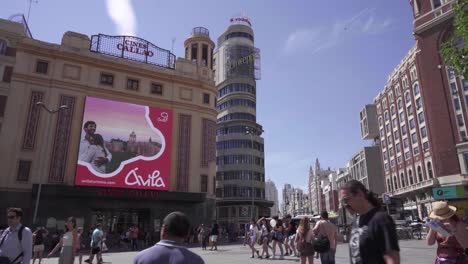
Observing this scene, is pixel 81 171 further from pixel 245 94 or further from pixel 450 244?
pixel 245 94

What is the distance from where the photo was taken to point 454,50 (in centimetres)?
1340

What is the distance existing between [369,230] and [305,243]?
20.3 ft

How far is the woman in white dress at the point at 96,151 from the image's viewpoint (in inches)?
1196

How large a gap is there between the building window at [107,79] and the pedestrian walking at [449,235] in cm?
3366

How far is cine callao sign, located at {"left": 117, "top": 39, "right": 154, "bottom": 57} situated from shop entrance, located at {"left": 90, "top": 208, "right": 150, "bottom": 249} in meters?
17.3

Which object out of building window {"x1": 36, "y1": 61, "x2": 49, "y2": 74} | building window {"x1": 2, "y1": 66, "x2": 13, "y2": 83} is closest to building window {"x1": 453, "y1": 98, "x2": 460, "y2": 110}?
building window {"x1": 36, "y1": 61, "x2": 49, "y2": 74}

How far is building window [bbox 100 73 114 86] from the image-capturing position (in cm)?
3381

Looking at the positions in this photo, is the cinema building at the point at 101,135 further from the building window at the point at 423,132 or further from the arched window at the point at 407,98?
the arched window at the point at 407,98

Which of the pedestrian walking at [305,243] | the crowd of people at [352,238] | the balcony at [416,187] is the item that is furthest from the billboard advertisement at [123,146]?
the balcony at [416,187]

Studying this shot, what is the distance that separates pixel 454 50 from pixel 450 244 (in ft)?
37.1

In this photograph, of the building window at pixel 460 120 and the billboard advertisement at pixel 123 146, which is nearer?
the billboard advertisement at pixel 123 146

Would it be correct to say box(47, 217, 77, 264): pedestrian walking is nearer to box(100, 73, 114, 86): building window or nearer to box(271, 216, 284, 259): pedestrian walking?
box(271, 216, 284, 259): pedestrian walking

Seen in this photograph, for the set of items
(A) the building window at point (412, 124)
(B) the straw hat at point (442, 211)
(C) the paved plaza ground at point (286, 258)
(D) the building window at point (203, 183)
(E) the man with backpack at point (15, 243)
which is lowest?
(C) the paved plaza ground at point (286, 258)

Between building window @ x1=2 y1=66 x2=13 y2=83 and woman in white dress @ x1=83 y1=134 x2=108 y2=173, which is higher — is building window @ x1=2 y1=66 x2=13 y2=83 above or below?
above
